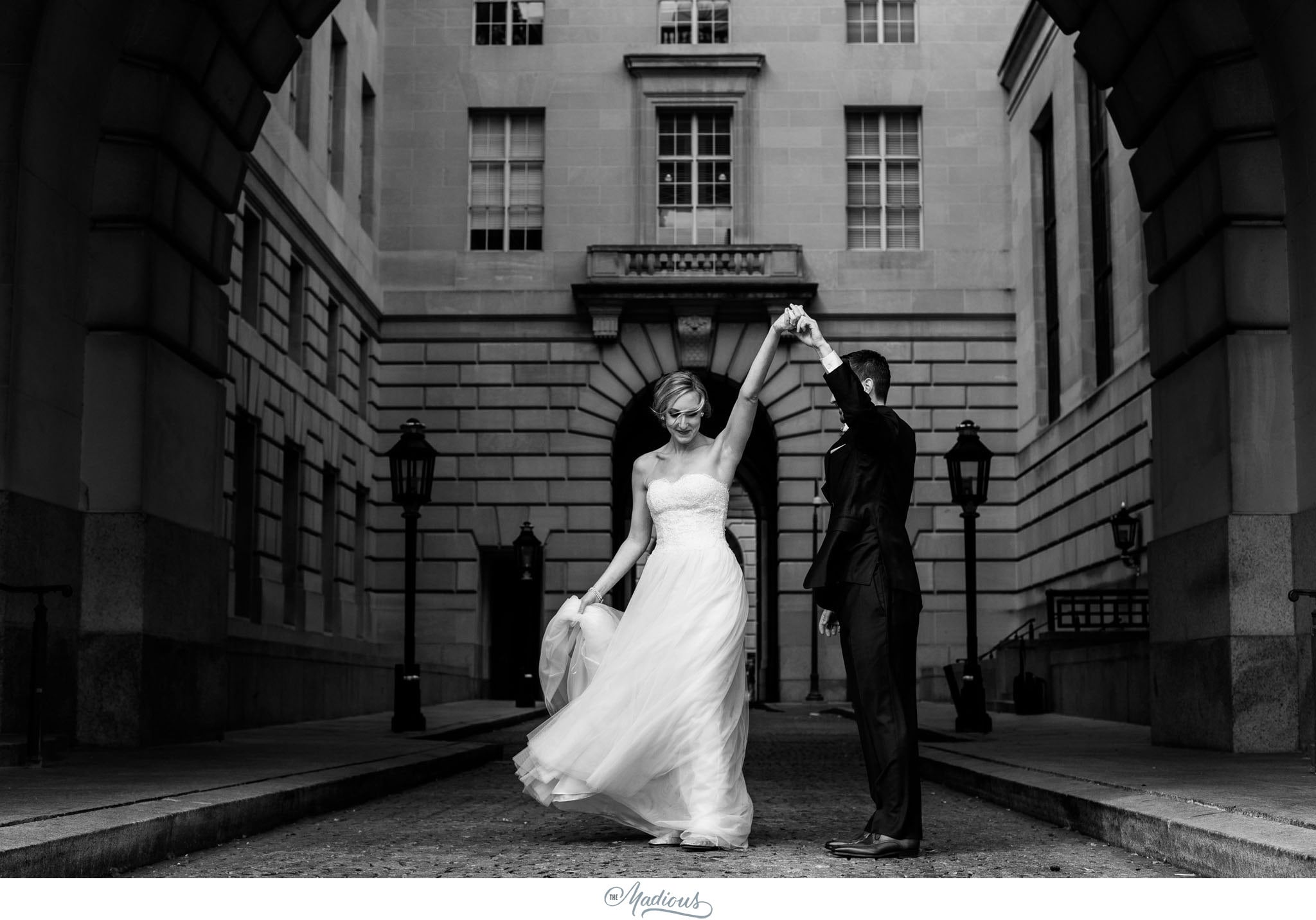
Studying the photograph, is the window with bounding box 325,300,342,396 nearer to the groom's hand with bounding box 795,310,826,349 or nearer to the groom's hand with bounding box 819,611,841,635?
the groom's hand with bounding box 819,611,841,635

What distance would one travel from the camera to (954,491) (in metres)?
20.3

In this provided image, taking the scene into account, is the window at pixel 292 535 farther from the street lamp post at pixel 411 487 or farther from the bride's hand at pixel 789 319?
the bride's hand at pixel 789 319

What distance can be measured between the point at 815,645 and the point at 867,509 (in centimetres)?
2773

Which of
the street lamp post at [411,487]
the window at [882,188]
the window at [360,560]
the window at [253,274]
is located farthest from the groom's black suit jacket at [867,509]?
the window at [882,188]

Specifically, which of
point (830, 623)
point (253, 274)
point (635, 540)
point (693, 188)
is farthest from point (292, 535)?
point (830, 623)

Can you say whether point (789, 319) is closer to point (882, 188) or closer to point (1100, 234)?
point (1100, 234)

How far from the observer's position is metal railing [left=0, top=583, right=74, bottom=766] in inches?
429

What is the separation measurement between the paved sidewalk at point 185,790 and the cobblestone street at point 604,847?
0.12 m

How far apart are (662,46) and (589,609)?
98.2 ft

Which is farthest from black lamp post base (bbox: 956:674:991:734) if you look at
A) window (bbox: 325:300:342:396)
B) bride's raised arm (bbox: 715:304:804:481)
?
window (bbox: 325:300:342:396)

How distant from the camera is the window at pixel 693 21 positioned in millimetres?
36844

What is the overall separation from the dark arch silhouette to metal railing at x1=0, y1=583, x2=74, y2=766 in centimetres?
A: 2284

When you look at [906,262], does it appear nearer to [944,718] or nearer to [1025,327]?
[1025,327]

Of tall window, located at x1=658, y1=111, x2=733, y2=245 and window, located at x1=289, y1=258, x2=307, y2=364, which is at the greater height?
tall window, located at x1=658, y1=111, x2=733, y2=245
